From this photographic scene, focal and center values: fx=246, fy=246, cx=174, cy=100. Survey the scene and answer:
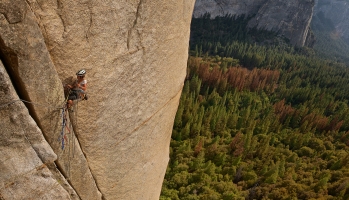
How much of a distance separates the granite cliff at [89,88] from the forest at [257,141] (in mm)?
26656

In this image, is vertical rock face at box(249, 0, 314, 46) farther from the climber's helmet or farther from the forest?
the climber's helmet

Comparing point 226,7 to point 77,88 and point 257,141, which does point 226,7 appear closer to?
point 257,141

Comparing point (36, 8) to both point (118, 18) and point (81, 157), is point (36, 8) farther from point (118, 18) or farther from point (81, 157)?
point (81, 157)

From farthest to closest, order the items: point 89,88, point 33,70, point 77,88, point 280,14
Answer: point 280,14, point 89,88, point 77,88, point 33,70

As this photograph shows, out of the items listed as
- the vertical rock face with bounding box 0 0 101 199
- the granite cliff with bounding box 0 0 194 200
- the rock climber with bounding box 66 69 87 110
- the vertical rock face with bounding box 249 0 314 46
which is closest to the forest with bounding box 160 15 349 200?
the granite cliff with bounding box 0 0 194 200

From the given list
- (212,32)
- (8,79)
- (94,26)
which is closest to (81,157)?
(8,79)

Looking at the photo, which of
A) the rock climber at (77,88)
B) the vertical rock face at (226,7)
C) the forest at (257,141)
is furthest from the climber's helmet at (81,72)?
the vertical rock face at (226,7)

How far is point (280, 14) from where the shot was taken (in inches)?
6447

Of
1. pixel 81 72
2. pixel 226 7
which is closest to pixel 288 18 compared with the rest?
pixel 226 7

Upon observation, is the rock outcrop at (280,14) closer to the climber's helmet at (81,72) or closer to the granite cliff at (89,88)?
the granite cliff at (89,88)

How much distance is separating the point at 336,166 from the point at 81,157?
167 ft

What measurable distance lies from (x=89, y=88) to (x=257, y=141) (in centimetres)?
5048

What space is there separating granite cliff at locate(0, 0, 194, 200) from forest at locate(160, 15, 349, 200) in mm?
26656

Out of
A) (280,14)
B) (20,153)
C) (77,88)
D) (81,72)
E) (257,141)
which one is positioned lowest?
(257,141)
